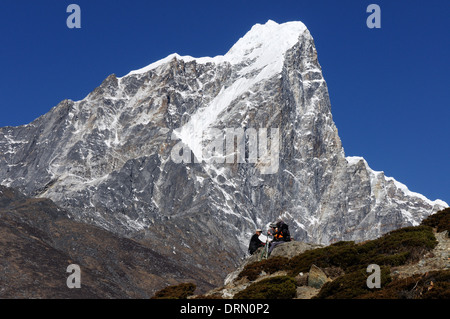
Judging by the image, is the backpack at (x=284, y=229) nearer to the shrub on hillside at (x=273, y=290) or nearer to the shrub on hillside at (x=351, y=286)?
the shrub on hillside at (x=273, y=290)

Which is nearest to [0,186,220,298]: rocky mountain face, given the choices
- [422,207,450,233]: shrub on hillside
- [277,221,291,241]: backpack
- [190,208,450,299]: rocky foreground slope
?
[277,221,291,241]: backpack

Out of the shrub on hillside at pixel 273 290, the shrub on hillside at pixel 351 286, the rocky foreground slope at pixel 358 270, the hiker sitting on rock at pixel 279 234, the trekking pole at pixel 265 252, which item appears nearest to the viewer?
the rocky foreground slope at pixel 358 270

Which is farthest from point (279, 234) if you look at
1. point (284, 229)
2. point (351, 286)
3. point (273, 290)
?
point (351, 286)

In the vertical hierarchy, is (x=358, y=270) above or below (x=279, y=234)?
below

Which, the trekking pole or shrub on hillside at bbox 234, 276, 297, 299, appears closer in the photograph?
shrub on hillside at bbox 234, 276, 297, 299

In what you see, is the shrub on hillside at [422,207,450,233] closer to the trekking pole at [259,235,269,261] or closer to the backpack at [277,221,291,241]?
the backpack at [277,221,291,241]

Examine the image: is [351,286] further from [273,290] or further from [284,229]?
[284,229]

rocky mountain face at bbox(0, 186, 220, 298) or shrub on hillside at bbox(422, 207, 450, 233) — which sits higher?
rocky mountain face at bbox(0, 186, 220, 298)

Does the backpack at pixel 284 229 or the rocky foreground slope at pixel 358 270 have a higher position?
the backpack at pixel 284 229

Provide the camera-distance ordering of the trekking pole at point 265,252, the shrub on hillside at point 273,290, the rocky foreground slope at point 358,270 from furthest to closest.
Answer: the trekking pole at point 265,252
the shrub on hillside at point 273,290
the rocky foreground slope at point 358,270

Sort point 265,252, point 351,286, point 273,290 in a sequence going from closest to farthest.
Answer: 1. point 351,286
2. point 273,290
3. point 265,252


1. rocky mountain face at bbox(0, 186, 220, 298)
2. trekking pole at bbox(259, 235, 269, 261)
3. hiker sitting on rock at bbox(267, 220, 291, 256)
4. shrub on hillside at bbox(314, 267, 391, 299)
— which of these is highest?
rocky mountain face at bbox(0, 186, 220, 298)

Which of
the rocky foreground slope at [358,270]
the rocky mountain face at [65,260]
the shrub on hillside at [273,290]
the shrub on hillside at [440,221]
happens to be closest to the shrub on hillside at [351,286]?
the rocky foreground slope at [358,270]
